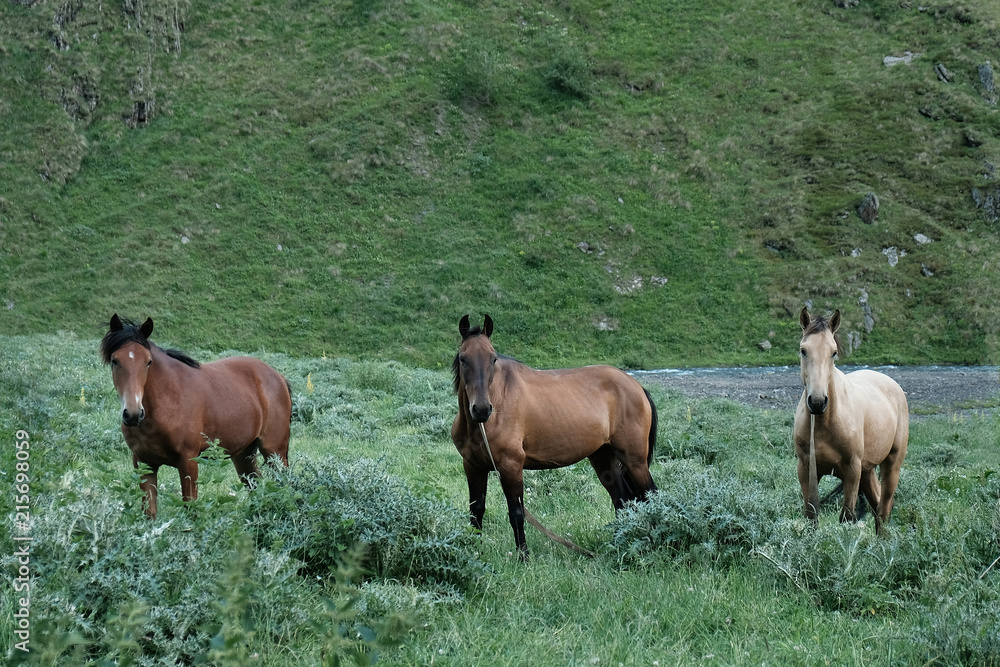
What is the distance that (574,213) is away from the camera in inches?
1597

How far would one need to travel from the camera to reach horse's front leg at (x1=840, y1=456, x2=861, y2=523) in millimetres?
6914

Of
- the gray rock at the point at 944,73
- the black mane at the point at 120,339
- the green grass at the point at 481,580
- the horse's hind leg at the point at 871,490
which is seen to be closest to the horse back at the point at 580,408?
the green grass at the point at 481,580

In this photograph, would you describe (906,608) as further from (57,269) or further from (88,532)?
(57,269)

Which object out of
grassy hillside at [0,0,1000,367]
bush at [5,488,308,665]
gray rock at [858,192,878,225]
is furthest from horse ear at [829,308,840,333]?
gray rock at [858,192,878,225]

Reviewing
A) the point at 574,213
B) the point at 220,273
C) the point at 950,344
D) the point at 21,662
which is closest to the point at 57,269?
the point at 220,273

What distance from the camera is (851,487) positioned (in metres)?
6.98

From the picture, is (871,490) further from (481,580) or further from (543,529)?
(481,580)

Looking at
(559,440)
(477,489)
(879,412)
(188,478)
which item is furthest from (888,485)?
(188,478)

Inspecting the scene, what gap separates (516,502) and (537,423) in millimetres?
865

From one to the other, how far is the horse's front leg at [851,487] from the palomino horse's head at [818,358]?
67 centimetres

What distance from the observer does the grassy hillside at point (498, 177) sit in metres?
34.7

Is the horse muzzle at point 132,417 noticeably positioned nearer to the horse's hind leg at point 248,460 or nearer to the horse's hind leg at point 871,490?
the horse's hind leg at point 248,460

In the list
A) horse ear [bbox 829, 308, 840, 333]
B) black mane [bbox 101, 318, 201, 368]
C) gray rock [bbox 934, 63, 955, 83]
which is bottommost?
black mane [bbox 101, 318, 201, 368]

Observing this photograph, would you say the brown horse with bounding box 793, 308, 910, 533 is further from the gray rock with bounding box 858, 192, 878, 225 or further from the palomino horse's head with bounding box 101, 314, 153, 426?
the gray rock with bounding box 858, 192, 878, 225
